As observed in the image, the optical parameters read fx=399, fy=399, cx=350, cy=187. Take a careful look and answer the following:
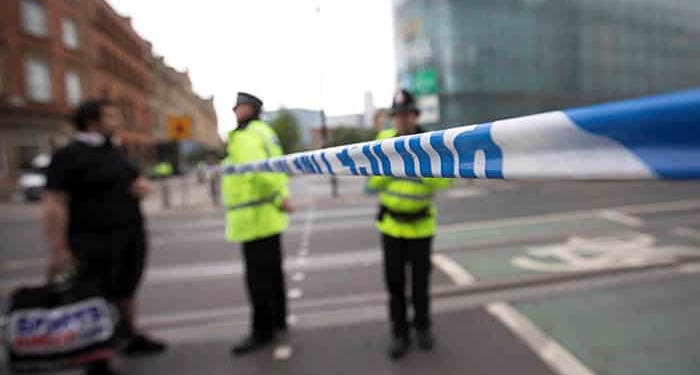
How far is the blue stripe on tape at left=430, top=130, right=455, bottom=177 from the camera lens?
89cm

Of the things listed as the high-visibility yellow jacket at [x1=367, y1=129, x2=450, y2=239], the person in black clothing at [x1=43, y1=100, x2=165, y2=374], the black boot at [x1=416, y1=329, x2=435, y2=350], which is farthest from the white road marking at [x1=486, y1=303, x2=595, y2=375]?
the person in black clothing at [x1=43, y1=100, x2=165, y2=374]

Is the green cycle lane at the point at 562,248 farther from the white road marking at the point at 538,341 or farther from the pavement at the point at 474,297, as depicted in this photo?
the white road marking at the point at 538,341

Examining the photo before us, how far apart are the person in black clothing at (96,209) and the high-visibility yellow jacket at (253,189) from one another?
0.62 m

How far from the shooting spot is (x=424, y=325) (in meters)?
2.60

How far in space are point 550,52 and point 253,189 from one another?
353cm

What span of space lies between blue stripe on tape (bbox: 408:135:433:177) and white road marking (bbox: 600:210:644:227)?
630 centimetres

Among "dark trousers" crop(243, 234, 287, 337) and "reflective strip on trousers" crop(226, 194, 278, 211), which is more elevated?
"reflective strip on trousers" crop(226, 194, 278, 211)

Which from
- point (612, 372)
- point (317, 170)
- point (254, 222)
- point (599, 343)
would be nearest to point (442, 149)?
point (317, 170)

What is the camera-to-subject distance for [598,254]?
4379 mm

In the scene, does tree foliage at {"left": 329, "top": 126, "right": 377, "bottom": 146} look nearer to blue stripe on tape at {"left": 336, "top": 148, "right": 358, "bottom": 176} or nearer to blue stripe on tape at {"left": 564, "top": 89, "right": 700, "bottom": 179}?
blue stripe on tape at {"left": 336, "top": 148, "right": 358, "bottom": 176}

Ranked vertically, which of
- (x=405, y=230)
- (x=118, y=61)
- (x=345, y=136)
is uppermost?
(x=118, y=61)

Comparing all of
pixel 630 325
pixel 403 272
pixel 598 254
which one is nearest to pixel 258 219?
pixel 403 272

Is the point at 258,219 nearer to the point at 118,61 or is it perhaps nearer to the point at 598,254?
the point at 598,254

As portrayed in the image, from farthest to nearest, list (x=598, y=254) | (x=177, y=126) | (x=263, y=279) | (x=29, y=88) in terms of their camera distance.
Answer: (x=29, y=88) → (x=177, y=126) → (x=598, y=254) → (x=263, y=279)
